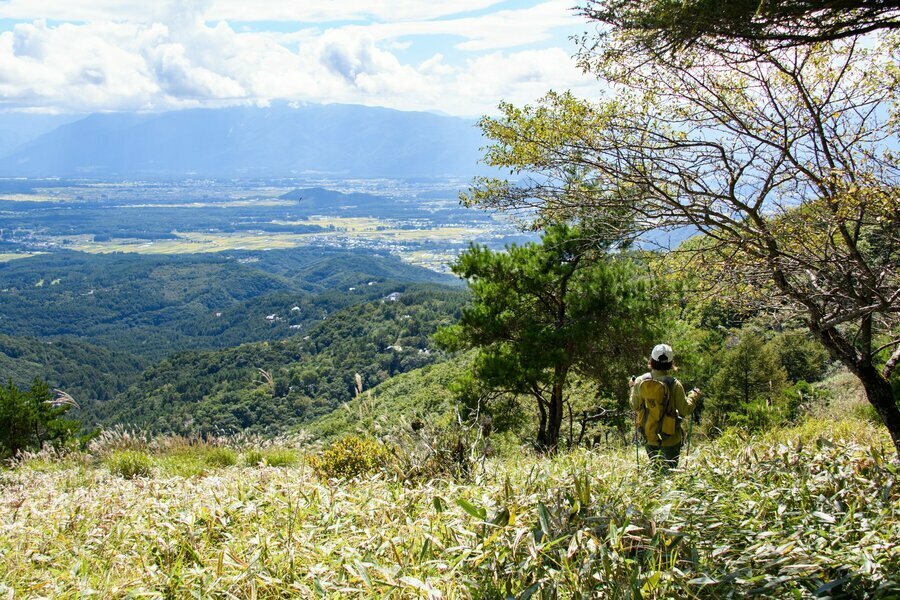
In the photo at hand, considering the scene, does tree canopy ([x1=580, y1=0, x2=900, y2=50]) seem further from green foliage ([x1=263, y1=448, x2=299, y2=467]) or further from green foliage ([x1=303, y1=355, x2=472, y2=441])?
green foliage ([x1=263, y1=448, x2=299, y2=467])

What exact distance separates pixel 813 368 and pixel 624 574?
22674mm

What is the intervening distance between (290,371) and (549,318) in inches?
2045

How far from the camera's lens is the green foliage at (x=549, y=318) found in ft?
32.5

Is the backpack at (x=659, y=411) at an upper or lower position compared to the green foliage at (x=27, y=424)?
upper

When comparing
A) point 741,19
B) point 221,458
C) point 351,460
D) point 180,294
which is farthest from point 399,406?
point 180,294

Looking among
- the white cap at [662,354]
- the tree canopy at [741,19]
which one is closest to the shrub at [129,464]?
the white cap at [662,354]

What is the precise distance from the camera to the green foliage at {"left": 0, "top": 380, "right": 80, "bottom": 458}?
9461 millimetres

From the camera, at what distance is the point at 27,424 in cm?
968

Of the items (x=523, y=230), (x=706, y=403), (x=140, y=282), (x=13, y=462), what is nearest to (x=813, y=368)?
(x=706, y=403)

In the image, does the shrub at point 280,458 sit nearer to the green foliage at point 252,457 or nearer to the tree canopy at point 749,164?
the green foliage at point 252,457

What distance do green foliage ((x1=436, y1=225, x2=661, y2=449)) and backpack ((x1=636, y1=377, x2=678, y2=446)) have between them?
5346 mm

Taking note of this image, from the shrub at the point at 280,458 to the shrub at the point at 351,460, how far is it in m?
1.57

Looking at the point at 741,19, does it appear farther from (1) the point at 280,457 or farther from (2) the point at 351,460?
(1) the point at 280,457

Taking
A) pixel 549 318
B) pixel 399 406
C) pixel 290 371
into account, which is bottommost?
pixel 290 371
